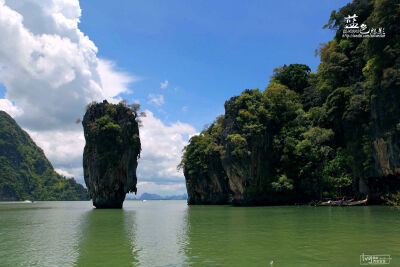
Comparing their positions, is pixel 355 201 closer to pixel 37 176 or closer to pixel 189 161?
pixel 189 161

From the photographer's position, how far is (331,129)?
33500mm

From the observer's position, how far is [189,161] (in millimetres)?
53656

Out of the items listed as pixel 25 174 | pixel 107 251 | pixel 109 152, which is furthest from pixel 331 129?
pixel 25 174

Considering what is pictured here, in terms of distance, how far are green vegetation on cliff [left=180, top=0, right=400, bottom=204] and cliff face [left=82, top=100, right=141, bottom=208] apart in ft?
43.8

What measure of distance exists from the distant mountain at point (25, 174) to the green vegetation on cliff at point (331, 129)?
4601 inches

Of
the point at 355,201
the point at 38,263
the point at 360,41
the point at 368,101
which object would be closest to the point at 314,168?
the point at 355,201

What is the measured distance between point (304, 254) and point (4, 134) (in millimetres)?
168864

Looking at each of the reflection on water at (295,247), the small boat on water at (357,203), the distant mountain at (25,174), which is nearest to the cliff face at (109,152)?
the small boat on water at (357,203)

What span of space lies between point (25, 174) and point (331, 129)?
465 feet

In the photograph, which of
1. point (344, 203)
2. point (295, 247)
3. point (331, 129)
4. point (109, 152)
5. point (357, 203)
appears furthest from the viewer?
point (109, 152)

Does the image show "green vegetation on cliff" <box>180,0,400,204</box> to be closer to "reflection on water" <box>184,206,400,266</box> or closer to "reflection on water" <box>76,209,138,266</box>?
"reflection on water" <box>184,206,400,266</box>

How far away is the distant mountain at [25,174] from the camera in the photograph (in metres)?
125

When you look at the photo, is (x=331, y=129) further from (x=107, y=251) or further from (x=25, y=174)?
(x=25, y=174)

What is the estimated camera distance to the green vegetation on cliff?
2489cm
